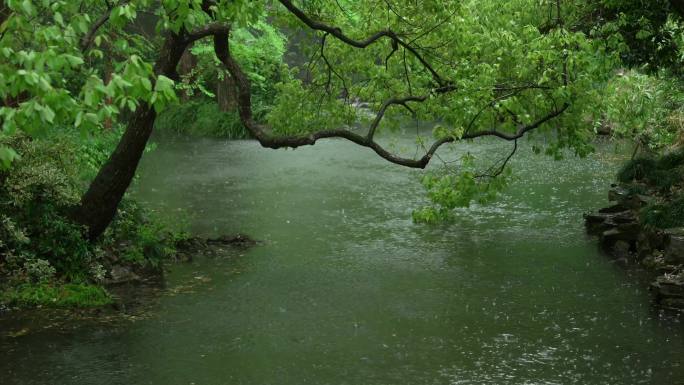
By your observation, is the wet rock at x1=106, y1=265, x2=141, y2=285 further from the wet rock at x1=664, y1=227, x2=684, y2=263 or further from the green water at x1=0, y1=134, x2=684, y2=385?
the wet rock at x1=664, y1=227, x2=684, y2=263

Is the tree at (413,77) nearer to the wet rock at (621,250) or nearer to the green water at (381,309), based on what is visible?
the green water at (381,309)

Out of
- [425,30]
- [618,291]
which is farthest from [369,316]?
[425,30]

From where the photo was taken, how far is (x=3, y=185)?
1158 centimetres

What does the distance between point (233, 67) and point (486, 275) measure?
522 cm

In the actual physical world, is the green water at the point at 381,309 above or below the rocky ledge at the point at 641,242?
below

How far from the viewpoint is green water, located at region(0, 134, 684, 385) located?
947 centimetres

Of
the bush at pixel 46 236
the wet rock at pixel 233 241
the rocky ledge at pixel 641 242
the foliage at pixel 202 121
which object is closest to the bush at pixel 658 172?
the rocky ledge at pixel 641 242

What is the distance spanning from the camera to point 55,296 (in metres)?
11.4

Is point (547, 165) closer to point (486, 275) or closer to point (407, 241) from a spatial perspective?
point (407, 241)

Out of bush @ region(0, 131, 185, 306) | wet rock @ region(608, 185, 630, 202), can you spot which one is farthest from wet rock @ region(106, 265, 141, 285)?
wet rock @ region(608, 185, 630, 202)

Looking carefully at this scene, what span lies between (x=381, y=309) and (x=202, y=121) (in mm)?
23533

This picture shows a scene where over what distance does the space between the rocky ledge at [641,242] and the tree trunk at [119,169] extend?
7.71 m

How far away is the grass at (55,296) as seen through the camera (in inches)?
440

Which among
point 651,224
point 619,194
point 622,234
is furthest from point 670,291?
point 619,194
